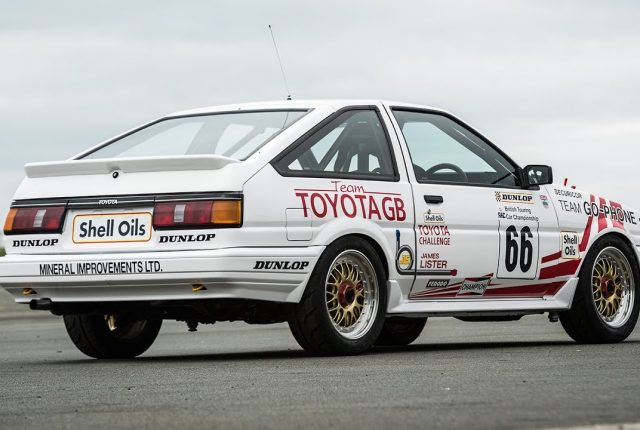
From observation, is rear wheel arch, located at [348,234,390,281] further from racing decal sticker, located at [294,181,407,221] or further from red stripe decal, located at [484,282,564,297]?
red stripe decal, located at [484,282,564,297]

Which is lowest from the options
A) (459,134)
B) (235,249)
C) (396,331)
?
(396,331)

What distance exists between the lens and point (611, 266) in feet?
38.6

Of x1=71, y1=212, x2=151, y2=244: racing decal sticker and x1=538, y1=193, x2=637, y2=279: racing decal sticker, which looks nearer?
x1=71, y1=212, x2=151, y2=244: racing decal sticker

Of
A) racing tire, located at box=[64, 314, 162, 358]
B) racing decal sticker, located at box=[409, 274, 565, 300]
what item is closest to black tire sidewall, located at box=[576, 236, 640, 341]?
racing decal sticker, located at box=[409, 274, 565, 300]

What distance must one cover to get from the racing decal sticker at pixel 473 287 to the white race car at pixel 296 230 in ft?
0.05

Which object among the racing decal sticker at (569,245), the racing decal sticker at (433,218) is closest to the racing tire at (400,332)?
the racing decal sticker at (569,245)

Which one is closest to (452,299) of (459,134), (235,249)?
(459,134)

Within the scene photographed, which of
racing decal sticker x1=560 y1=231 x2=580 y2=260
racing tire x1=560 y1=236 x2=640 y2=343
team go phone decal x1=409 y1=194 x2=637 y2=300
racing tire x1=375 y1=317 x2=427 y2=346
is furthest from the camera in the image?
racing tire x1=375 y1=317 x2=427 y2=346

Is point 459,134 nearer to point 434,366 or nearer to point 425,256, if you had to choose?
point 425,256

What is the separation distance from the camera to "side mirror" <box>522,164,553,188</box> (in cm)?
1123

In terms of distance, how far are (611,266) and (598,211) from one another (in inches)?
17.5

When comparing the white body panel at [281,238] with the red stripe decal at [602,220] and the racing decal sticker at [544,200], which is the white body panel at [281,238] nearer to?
the racing decal sticker at [544,200]

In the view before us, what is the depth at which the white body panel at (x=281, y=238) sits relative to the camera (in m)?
9.09

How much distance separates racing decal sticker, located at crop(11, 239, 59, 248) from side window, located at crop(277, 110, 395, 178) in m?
1.55
